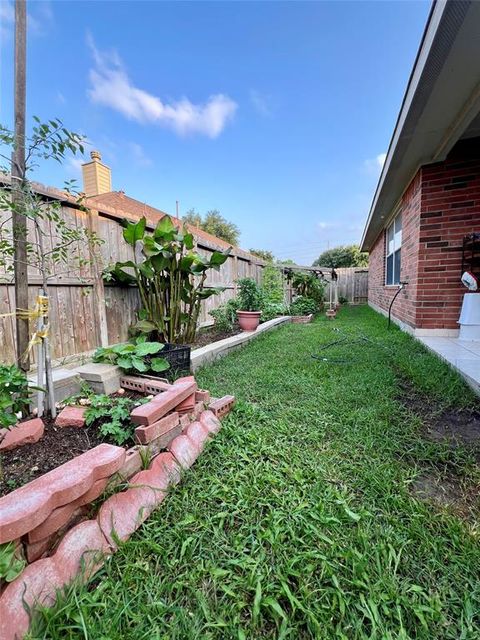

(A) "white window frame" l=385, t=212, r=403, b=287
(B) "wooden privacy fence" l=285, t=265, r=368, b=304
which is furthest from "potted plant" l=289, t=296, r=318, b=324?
(B) "wooden privacy fence" l=285, t=265, r=368, b=304

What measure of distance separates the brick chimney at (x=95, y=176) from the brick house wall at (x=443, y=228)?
→ 12007 millimetres

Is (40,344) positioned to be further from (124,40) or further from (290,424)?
(124,40)

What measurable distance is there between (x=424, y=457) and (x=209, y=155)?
38.9 ft

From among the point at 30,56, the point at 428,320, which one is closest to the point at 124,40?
the point at 30,56

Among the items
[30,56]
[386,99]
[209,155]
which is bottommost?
[30,56]

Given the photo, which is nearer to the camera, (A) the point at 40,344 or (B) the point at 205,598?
(B) the point at 205,598

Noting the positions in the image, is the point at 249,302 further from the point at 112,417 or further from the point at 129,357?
Result: the point at 112,417

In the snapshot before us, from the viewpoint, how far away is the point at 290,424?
1896mm

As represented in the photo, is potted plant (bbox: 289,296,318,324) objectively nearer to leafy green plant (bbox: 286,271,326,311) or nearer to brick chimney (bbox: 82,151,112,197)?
leafy green plant (bbox: 286,271,326,311)

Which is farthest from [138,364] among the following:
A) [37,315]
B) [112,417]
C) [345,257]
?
[345,257]

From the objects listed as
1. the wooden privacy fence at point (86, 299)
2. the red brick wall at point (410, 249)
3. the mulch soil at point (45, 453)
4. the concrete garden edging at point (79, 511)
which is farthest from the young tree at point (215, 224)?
the concrete garden edging at point (79, 511)

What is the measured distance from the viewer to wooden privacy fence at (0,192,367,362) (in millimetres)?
2203

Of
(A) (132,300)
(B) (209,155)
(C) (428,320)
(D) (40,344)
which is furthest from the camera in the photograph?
(B) (209,155)

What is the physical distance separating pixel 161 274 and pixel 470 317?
387 cm
